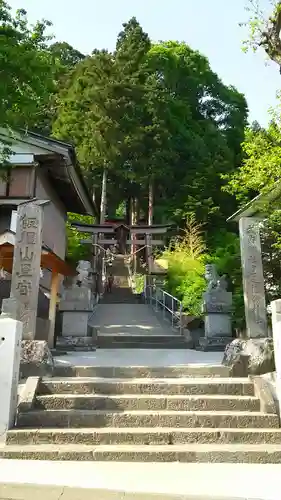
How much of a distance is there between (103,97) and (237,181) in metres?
17.8

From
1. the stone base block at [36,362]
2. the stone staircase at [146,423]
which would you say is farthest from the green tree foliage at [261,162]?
the stone base block at [36,362]

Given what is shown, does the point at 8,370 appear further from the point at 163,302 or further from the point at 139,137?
the point at 139,137

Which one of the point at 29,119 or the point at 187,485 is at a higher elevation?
the point at 29,119

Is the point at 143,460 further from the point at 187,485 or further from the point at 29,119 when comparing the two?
the point at 29,119

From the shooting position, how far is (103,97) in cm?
2488

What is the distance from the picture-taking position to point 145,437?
197 inches

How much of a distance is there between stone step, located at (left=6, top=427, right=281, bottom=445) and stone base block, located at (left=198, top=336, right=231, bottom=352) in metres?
6.15

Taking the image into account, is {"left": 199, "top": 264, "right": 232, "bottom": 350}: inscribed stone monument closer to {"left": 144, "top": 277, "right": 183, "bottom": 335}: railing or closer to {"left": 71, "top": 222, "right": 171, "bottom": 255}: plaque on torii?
{"left": 144, "top": 277, "right": 183, "bottom": 335}: railing

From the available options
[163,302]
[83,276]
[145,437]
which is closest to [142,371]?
[145,437]

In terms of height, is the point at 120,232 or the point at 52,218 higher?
the point at 120,232

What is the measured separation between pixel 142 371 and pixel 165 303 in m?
9.84

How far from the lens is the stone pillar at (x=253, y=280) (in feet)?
26.8

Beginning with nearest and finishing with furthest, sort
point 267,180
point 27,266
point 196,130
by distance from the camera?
1. point 27,266
2. point 267,180
3. point 196,130

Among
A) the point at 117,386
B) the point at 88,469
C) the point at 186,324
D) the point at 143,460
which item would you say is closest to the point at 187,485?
the point at 143,460
